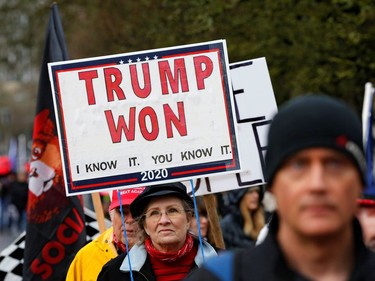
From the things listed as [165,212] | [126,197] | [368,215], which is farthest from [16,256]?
[368,215]

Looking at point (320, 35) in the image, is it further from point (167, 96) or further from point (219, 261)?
point (219, 261)

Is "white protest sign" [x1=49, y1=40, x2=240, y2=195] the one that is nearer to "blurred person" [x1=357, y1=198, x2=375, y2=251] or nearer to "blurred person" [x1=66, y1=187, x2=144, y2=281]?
"blurred person" [x1=66, y1=187, x2=144, y2=281]

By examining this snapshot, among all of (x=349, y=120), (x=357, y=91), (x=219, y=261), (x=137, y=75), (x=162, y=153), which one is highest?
(x=357, y=91)

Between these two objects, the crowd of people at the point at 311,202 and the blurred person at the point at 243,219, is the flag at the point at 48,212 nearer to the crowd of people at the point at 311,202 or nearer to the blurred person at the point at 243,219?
the blurred person at the point at 243,219

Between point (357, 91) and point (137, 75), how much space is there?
8733 mm

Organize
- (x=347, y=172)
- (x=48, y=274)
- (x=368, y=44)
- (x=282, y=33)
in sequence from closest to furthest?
(x=347, y=172), (x=48, y=274), (x=368, y=44), (x=282, y=33)

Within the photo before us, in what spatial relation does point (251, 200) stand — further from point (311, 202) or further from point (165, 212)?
point (311, 202)

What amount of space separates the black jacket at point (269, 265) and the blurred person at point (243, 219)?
7962 millimetres

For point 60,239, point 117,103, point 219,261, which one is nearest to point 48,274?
point 60,239

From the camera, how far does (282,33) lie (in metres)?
15.4

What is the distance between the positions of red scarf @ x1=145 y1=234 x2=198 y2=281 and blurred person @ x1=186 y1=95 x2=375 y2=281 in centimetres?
309

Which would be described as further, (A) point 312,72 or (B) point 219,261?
(A) point 312,72

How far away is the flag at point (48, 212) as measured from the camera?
939cm

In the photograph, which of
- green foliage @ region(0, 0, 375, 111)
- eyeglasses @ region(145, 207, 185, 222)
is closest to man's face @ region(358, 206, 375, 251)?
eyeglasses @ region(145, 207, 185, 222)
